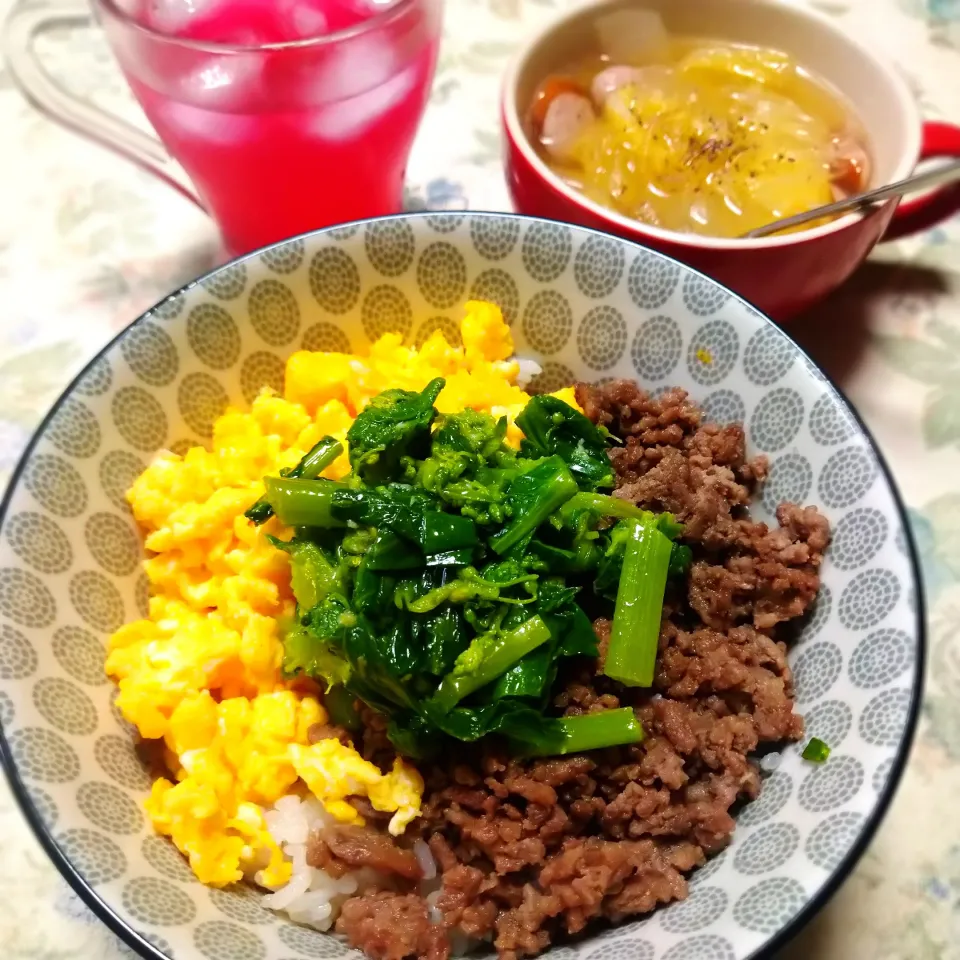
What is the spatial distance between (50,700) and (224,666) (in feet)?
0.96

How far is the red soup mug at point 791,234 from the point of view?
1936 mm

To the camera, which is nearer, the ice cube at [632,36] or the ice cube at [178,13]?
the ice cube at [178,13]

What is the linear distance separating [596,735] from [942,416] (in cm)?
136

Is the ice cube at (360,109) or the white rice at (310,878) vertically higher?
the ice cube at (360,109)

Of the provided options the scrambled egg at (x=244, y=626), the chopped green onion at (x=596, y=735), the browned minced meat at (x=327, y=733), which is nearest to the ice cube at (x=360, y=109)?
the scrambled egg at (x=244, y=626)

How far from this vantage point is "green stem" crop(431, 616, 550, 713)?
4.86ft

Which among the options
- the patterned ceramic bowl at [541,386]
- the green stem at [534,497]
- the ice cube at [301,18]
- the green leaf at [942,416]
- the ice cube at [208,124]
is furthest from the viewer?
the green leaf at [942,416]

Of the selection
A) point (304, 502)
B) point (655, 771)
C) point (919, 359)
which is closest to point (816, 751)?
point (655, 771)

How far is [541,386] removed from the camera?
2.11 m

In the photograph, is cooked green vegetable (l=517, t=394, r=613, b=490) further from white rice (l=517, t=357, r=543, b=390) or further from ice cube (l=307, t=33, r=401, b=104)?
ice cube (l=307, t=33, r=401, b=104)

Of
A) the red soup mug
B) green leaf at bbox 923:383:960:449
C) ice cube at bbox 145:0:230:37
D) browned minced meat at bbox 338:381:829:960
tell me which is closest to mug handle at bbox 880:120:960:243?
the red soup mug

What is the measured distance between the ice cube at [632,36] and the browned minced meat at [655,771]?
1.25 meters

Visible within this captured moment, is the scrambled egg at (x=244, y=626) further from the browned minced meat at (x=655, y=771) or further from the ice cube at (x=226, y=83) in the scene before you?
the ice cube at (x=226, y=83)

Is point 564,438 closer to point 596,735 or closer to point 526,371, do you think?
point 526,371
